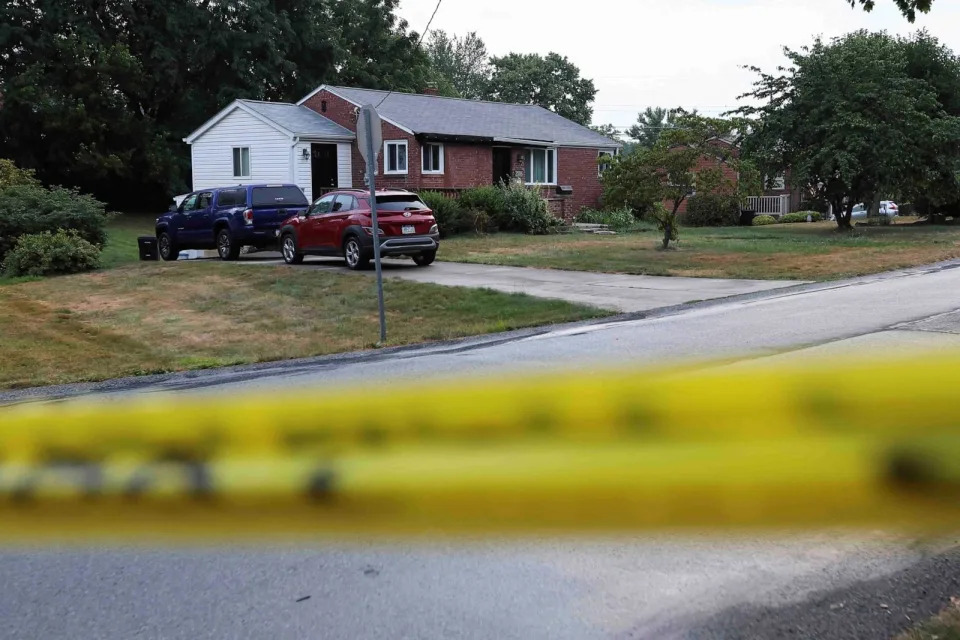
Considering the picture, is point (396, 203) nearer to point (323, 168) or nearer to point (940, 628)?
point (940, 628)

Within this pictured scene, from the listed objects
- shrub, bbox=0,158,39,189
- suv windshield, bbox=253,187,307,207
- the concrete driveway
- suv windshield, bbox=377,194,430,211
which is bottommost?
the concrete driveway

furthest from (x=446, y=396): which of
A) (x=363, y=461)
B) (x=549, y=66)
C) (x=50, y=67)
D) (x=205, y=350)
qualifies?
(x=549, y=66)

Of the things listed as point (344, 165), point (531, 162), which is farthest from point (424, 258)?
point (531, 162)

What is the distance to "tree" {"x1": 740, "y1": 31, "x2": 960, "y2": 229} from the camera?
27.5 metres

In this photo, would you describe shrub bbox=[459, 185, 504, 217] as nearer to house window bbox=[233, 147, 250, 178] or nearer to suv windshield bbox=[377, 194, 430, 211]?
house window bbox=[233, 147, 250, 178]

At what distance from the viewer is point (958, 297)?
12961 mm

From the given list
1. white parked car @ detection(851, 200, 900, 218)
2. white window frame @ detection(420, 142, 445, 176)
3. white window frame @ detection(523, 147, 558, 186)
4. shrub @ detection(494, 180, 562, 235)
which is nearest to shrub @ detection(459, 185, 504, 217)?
shrub @ detection(494, 180, 562, 235)

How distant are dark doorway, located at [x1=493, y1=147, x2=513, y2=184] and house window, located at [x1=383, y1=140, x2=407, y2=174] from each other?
4.85 metres

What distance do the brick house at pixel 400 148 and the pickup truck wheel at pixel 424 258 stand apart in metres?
15.4

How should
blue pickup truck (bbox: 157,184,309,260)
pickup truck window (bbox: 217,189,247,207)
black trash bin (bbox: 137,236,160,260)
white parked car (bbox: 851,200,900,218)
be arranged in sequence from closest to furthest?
blue pickup truck (bbox: 157,184,309,260), pickup truck window (bbox: 217,189,247,207), black trash bin (bbox: 137,236,160,260), white parked car (bbox: 851,200,900,218)

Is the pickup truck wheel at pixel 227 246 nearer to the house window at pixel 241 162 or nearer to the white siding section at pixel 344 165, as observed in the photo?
the white siding section at pixel 344 165

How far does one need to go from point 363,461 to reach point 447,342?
1021 centimetres

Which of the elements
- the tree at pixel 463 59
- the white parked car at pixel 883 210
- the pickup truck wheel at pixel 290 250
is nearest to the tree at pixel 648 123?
the tree at pixel 463 59

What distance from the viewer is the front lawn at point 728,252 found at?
18.6 m
